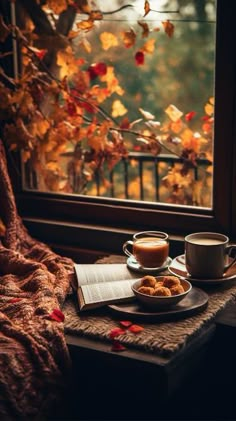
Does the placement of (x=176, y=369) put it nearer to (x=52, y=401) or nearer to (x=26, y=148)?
(x=52, y=401)

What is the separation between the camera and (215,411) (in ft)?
5.09

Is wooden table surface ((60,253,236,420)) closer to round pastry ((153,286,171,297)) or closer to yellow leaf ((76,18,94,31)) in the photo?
round pastry ((153,286,171,297))

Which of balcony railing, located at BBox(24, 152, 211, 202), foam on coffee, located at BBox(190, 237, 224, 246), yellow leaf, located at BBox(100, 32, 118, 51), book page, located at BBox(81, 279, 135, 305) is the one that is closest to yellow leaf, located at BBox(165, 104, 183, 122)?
balcony railing, located at BBox(24, 152, 211, 202)

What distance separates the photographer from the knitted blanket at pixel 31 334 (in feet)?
4.39

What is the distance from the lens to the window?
5.87ft

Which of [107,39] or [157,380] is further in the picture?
[107,39]

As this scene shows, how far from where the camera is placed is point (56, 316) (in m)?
1.49

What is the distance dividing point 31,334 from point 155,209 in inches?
29.2

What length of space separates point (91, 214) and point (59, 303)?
1.95 ft

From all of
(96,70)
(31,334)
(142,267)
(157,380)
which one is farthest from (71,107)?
(157,380)

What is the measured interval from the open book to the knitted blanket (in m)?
0.05

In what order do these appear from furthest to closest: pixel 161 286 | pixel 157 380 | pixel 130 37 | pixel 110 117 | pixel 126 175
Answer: pixel 126 175 < pixel 110 117 < pixel 130 37 < pixel 161 286 < pixel 157 380

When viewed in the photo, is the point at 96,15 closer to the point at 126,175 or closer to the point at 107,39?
the point at 107,39

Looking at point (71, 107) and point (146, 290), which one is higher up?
point (71, 107)
